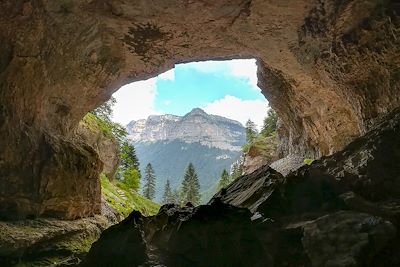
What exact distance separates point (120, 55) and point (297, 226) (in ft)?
36.4

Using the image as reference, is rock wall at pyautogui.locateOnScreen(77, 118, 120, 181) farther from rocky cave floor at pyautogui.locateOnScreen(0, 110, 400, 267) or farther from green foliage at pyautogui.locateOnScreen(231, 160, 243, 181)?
rocky cave floor at pyautogui.locateOnScreen(0, 110, 400, 267)

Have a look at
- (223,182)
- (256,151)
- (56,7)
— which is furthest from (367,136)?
(223,182)

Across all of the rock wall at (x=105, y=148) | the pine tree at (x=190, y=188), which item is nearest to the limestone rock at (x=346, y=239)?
the rock wall at (x=105, y=148)

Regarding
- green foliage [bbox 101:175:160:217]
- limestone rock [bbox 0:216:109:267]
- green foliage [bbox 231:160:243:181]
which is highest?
green foliage [bbox 231:160:243:181]

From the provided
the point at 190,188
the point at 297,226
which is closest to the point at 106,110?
the point at 190,188

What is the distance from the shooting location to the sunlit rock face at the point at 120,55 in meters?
12.4

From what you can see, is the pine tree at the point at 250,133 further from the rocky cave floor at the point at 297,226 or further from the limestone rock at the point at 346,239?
the limestone rock at the point at 346,239

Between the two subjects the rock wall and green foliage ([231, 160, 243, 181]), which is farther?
green foliage ([231, 160, 243, 181])

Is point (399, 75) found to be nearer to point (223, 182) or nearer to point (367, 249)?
point (367, 249)

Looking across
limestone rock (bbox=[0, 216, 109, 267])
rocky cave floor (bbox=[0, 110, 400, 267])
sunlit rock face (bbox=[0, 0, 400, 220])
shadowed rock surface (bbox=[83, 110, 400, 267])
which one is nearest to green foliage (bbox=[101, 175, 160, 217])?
sunlit rock face (bbox=[0, 0, 400, 220])

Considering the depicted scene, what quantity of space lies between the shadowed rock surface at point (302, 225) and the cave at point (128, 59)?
0.50 ft

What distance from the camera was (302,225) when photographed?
838cm

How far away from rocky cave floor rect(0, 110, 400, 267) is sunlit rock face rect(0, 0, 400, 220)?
9.96 ft

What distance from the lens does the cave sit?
1212 cm
